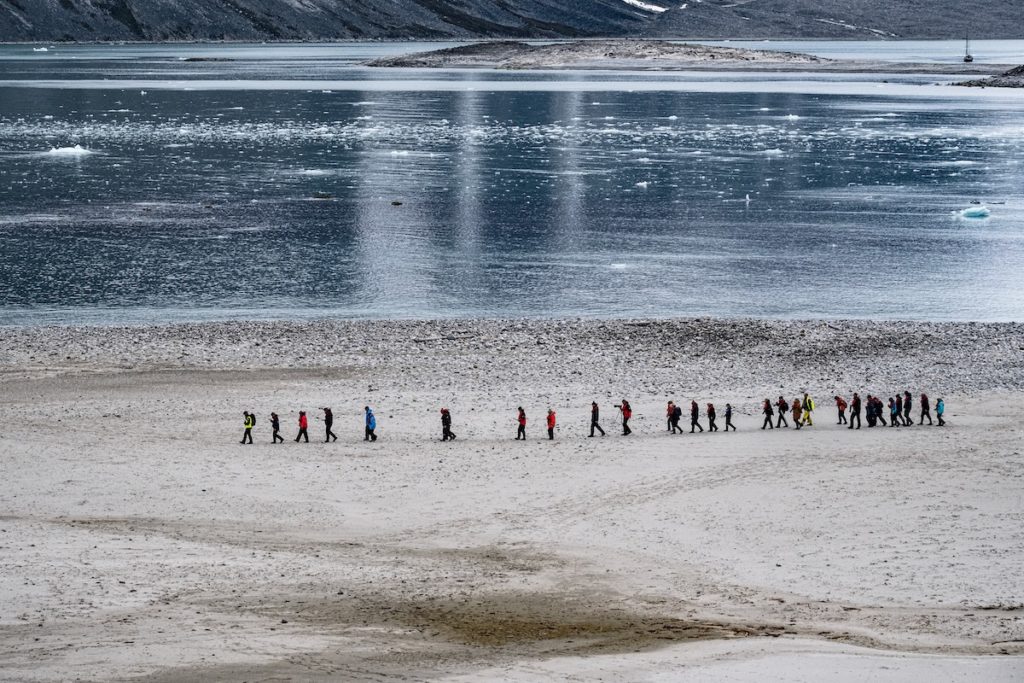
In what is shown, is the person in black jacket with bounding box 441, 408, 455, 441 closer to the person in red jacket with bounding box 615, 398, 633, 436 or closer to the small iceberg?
the person in red jacket with bounding box 615, 398, 633, 436

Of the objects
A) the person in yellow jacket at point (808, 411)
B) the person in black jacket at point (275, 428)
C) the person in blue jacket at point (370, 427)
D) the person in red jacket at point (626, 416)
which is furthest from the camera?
the person in yellow jacket at point (808, 411)

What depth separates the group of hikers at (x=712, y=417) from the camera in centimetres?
3228

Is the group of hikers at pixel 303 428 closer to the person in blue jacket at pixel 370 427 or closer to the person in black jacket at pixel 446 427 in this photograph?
the person in blue jacket at pixel 370 427

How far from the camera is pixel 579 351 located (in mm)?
42594

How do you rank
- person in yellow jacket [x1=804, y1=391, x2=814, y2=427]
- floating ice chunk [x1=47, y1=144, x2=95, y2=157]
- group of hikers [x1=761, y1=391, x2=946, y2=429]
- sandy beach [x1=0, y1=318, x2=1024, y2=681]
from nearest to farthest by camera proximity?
1. sandy beach [x1=0, y1=318, x2=1024, y2=681]
2. group of hikers [x1=761, y1=391, x2=946, y2=429]
3. person in yellow jacket [x1=804, y1=391, x2=814, y2=427]
4. floating ice chunk [x1=47, y1=144, x2=95, y2=157]

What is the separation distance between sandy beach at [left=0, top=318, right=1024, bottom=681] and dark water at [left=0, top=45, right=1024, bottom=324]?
35.1 ft

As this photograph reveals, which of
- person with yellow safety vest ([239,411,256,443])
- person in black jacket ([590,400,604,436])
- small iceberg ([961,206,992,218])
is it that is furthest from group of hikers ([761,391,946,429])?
small iceberg ([961,206,992,218])

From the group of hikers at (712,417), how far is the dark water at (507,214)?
14.7m

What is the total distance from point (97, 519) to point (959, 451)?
62.5ft

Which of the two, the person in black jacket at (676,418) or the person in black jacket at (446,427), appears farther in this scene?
the person in black jacket at (676,418)

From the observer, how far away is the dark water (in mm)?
52250

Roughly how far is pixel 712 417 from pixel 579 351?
392 inches

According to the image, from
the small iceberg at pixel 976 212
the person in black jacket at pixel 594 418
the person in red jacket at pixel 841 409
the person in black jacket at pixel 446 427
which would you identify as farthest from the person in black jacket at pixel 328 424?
the small iceberg at pixel 976 212

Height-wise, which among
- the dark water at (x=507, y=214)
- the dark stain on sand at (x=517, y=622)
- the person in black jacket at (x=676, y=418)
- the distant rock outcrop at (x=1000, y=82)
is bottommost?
the dark stain on sand at (x=517, y=622)
